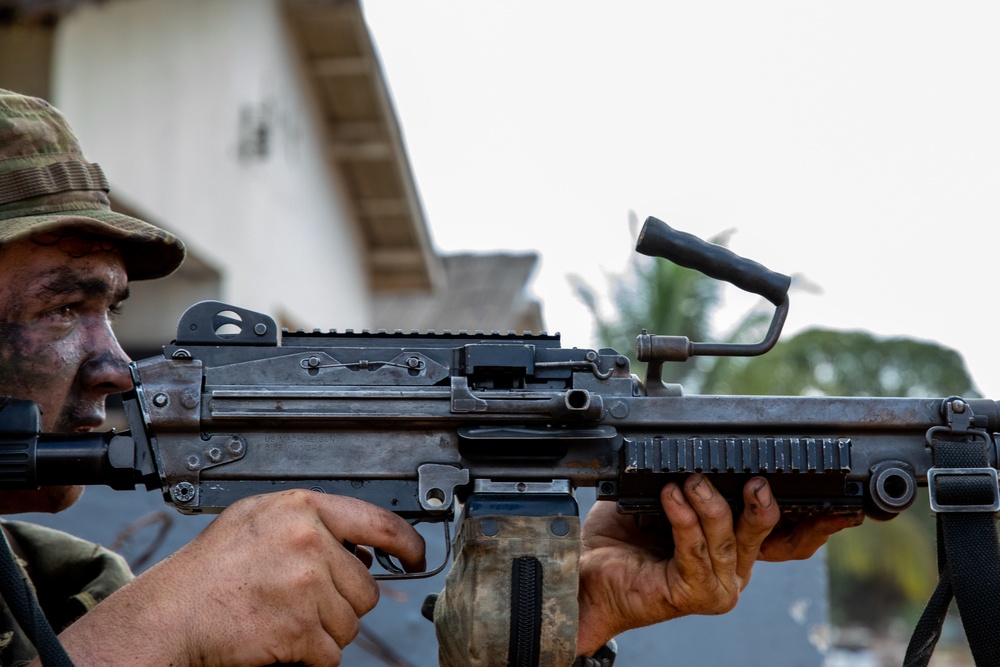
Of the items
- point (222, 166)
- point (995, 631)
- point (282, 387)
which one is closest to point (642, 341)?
point (282, 387)

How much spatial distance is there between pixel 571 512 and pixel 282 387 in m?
0.88

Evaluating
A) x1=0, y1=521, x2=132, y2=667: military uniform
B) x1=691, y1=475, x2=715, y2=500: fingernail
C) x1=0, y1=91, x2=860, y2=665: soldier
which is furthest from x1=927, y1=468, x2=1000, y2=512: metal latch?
x1=0, y1=521, x2=132, y2=667: military uniform

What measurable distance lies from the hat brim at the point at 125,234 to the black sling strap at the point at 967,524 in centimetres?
252

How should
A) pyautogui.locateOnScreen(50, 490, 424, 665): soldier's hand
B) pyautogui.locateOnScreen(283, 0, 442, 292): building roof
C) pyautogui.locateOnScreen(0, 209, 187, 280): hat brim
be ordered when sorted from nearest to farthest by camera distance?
pyautogui.locateOnScreen(50, 490, 424, 665): soldier's hand, pyautogui.locateOnScreen(0, 209, 187, 280): hat brim, pyautogui.locateOnScreen(283, 0, 442, 292): building roof

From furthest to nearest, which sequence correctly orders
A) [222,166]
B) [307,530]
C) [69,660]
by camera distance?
1. [222,166]
2. [307,530]
3. [69,660]

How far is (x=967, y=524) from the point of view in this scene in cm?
307

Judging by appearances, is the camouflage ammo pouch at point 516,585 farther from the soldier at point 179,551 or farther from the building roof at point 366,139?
the building roof at point 366,139

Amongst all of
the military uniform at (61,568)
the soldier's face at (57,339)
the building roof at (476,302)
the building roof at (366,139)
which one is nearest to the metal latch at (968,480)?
the soldier's face at (57,339)

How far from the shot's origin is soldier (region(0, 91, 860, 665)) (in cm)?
275

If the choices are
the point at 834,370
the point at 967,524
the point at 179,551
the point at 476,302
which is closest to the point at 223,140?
the point at 179,551

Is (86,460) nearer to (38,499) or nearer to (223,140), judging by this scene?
(38,499)

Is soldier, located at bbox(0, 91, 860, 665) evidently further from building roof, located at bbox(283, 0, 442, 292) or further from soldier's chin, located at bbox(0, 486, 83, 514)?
building roof, located at bbox(283, 0, 442, 292)

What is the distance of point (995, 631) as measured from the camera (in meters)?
2.98

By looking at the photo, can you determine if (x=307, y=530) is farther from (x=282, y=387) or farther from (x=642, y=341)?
(x=642, y=341)
